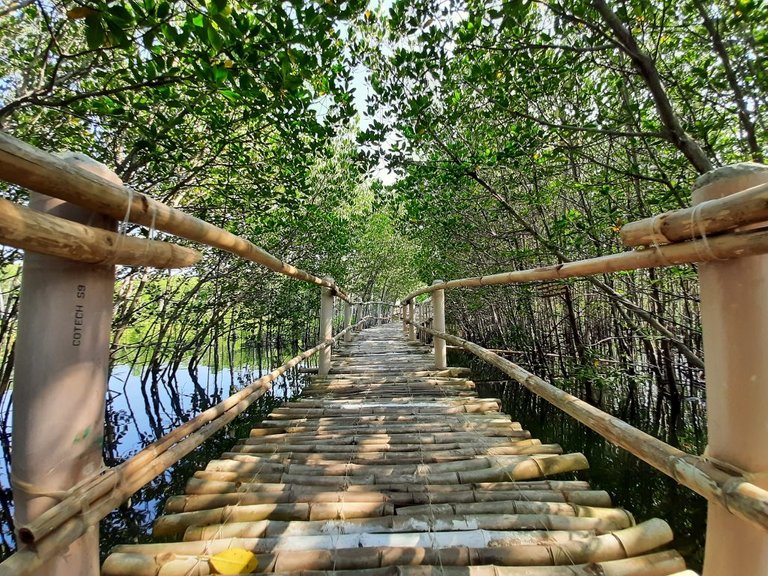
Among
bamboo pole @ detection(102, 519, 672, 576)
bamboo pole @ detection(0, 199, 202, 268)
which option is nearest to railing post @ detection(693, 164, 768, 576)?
bamboo pole @ detection(102, 519, 672, 576)

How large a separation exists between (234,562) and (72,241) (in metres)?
1.08

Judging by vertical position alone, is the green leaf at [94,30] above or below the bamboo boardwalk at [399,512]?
above

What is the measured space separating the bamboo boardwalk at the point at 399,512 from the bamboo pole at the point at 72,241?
967 mm

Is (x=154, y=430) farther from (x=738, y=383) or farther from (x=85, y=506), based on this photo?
(x=738, y=383)

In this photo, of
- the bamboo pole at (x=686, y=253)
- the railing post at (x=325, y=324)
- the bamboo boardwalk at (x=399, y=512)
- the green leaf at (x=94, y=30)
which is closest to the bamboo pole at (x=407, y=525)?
the bamboo boardwalk at (x=399, y=512)

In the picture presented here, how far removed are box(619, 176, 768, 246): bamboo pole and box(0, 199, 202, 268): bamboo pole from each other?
4.21 ft

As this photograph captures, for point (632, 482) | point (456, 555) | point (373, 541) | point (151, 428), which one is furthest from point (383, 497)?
point (151, 428)

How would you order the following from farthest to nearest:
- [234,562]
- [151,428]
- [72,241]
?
[151,428]
[234,562]
[72,241]

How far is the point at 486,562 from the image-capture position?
1225mm

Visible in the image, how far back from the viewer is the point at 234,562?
1.20m

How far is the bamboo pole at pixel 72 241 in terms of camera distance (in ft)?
2.11

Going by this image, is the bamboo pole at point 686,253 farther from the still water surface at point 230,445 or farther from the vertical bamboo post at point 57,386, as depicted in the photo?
the still water surface at point 230,445

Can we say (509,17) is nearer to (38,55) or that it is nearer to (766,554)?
(766,554)

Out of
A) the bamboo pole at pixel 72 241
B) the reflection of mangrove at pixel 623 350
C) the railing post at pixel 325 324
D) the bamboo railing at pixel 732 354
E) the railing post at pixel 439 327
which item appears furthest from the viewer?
the reflection of mangrove at pixel 623 350
